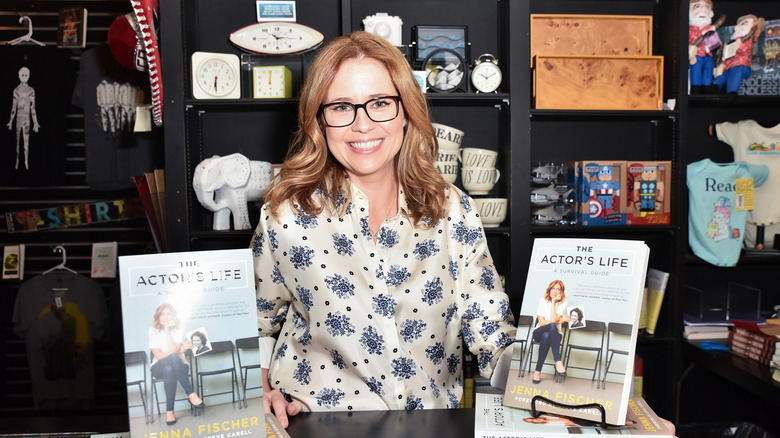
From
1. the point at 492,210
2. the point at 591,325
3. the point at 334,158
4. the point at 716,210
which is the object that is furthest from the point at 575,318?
the point at 716,210

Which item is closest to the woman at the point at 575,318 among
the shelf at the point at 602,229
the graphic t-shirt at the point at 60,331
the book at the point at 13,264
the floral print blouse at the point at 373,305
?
the floral print blouse at the point at 373,305

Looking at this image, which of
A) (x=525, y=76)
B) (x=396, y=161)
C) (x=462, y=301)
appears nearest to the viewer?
(x=462, y=301)

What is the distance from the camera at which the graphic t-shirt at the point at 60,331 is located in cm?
357

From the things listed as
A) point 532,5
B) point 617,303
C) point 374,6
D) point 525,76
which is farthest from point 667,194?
point 617,303

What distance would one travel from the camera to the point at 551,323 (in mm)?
1121

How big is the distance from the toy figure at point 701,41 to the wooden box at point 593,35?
0.67 ft

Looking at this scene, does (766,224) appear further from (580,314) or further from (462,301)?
(580,314)

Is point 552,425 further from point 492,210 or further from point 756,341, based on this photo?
point 756,341

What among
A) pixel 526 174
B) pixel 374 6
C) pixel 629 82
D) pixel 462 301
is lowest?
pixel 462 301

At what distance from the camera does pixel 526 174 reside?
2852mm

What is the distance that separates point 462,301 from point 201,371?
782 mm

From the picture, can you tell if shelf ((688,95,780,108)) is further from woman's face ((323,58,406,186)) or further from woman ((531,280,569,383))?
woman ((531,280,569,383))

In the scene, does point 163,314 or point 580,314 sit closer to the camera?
point 163,314

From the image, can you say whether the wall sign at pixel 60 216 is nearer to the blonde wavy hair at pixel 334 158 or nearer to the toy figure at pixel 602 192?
the blonde wavy hair at pixel 334 158
